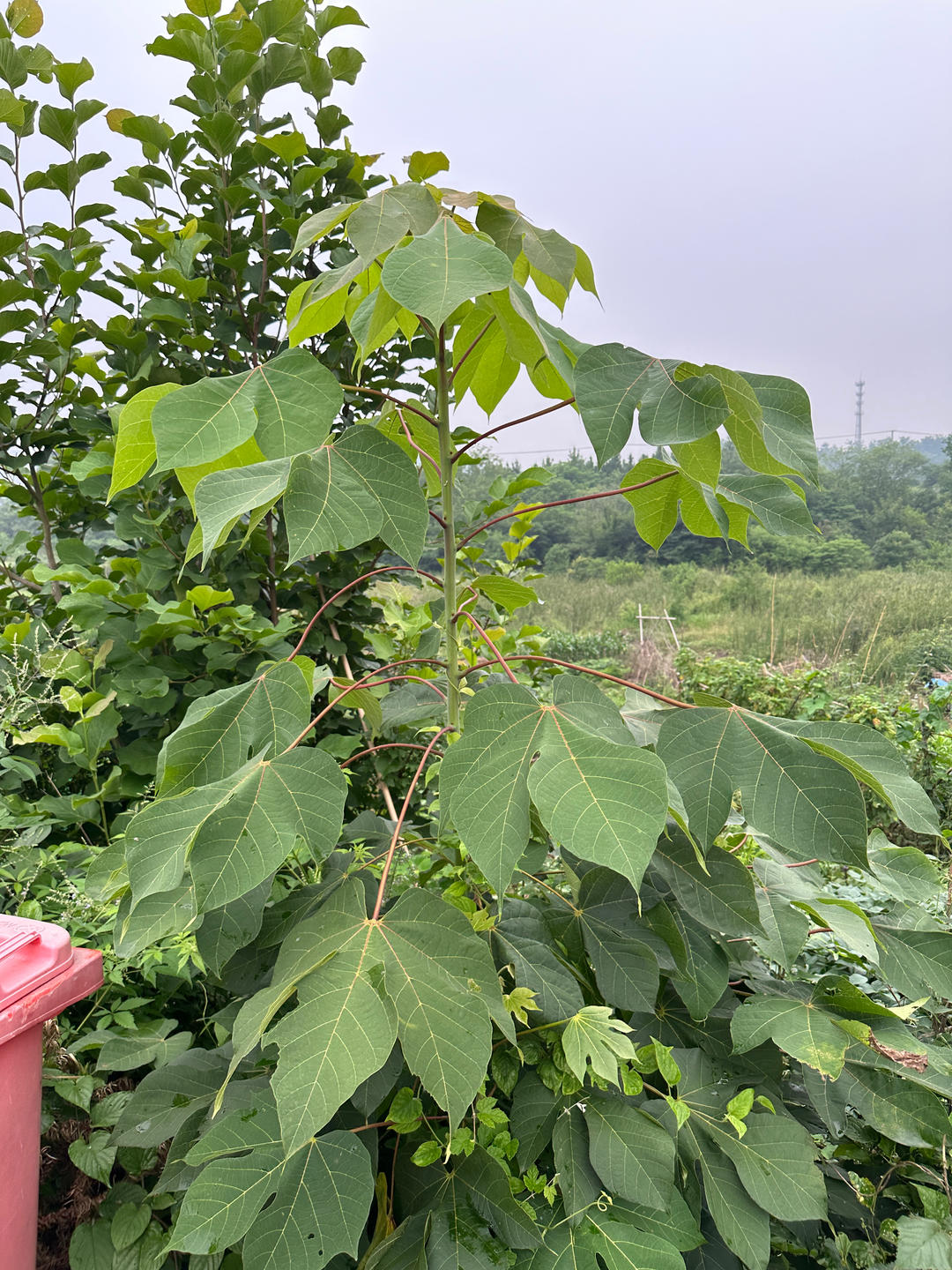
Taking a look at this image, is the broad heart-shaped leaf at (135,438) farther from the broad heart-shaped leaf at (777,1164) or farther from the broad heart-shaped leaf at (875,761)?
the broad heart-shaped leaf at (777,1164)

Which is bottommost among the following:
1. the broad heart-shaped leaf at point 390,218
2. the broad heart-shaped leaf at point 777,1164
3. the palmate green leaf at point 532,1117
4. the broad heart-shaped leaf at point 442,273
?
the broad heart-shaped leaf at point 777,1164

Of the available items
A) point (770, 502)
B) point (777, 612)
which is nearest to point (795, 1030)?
point (770, 502)

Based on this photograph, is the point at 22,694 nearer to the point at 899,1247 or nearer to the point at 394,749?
the point at 394,749

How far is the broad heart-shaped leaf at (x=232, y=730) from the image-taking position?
2.35 ft

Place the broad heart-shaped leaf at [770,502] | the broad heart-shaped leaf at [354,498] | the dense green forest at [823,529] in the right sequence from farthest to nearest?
1. the dense green forest at [823,529]
2. the broad heart-shaped leaf at [770,502]
3. the broad heart-shaped leaf at [354,498]

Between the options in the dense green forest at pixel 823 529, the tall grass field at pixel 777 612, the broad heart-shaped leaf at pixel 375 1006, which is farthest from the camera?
the dense green forest at pixel 823 529

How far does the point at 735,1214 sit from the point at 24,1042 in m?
0.75

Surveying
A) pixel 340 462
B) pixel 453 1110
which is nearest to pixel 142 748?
pixel 340 462

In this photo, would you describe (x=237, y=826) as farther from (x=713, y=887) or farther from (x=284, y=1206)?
(x=713, y=887)

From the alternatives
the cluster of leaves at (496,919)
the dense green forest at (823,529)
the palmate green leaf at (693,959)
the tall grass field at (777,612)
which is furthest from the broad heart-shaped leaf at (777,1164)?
the dense green forest at (823,529)

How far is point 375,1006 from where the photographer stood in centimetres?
57

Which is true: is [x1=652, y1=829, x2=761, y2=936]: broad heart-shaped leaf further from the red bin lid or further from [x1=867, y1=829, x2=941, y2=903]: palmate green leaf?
the red bin lid

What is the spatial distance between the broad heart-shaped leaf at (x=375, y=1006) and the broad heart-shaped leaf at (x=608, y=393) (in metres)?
0.44

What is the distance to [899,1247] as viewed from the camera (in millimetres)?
758
